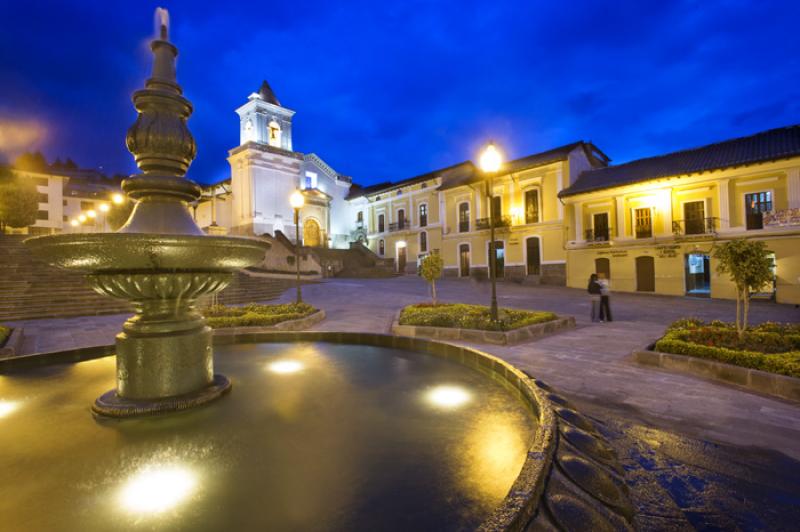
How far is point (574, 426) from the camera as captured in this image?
2322mm

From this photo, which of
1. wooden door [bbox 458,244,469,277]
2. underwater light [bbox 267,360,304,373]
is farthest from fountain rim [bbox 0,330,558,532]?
wooden door [bbox 458,244,469,277]

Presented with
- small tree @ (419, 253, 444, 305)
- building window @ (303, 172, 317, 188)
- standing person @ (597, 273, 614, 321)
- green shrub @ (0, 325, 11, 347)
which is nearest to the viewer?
green shrub @ (0, 325, 11, 347)

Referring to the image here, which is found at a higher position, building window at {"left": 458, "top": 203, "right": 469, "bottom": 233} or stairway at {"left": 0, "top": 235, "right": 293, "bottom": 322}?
building window at {"left": 458, "top": 203, "right": 469, "bottom": 233}

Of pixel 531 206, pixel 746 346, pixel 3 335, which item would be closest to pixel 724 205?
pixel 531 206

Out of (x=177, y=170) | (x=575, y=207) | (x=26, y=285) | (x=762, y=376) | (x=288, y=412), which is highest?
(x=575, y=207)

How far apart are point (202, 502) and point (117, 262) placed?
70.4 inches

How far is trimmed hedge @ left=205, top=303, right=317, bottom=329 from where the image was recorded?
854 centimetres

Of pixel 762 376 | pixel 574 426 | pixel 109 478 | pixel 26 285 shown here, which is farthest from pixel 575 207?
pixel 26 285

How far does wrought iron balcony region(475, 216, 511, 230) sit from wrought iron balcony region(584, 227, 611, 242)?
5.66 m

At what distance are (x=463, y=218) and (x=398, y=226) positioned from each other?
8009 mm

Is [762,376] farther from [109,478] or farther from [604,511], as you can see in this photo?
[109,478]

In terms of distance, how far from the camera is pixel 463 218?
3145 cm

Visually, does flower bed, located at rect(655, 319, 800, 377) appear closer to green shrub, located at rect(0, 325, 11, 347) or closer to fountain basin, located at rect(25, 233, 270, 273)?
fountain basin, located at rect(25, 233, 270, 273)

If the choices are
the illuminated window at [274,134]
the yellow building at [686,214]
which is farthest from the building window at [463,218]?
Answer: the illuminated window at [274,134]
